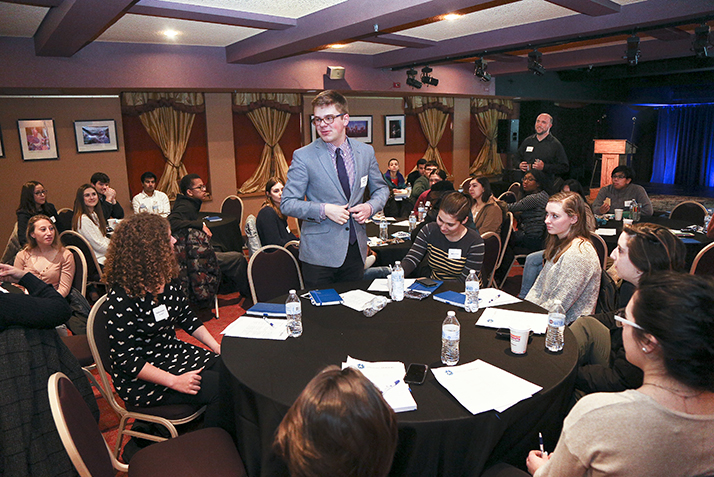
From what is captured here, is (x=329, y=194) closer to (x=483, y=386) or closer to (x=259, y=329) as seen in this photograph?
(x=259, y=329)

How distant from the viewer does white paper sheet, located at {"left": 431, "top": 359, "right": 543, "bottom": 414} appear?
1642mm

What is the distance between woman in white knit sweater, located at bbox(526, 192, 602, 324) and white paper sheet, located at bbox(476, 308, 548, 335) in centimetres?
39

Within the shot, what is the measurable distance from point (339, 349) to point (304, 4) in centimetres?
376

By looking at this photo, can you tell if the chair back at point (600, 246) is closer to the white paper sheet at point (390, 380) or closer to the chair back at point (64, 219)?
the white paper sheet at point (390, 380)

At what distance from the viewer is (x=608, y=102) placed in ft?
42.8

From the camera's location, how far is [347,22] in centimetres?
464

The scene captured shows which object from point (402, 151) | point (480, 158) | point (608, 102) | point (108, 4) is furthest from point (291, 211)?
point (608, 102)

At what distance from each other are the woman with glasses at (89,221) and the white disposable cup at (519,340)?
165 inches

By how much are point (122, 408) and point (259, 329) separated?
70cm

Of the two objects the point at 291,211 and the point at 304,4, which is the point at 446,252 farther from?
the point at 304,4

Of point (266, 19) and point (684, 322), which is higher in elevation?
point (266, 19)

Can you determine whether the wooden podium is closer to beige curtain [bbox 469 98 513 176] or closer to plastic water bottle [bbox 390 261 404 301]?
beige curtain [bbox 469 98 513 176]

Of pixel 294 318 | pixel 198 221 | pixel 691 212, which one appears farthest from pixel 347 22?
pixel 691 212

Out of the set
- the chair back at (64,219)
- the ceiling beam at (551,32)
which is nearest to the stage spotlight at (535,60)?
the ceiling beam at (551,32)
